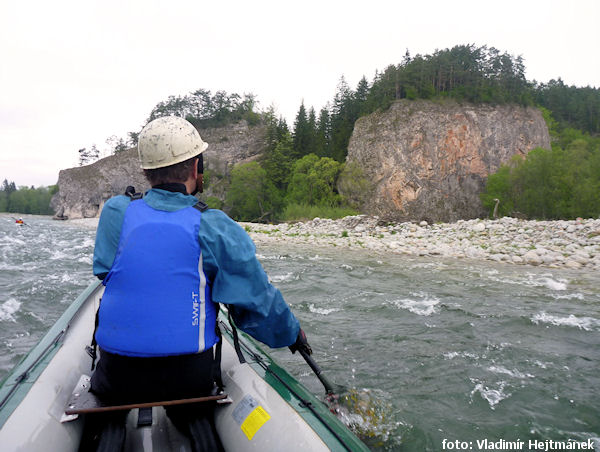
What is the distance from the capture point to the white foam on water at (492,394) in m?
3.46

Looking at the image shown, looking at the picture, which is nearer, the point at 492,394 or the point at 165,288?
the point at 165,288

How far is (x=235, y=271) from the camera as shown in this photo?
1801 millimetres

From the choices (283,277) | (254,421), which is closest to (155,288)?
(254,421)

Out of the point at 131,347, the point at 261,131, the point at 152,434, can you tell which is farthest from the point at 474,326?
the point at 261,131

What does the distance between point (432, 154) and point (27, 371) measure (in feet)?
125

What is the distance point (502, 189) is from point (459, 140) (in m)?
6.29

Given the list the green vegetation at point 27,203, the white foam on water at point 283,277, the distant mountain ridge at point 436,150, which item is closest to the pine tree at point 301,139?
the distant mountain ridge at point 436,150

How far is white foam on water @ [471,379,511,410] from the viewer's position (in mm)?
3462

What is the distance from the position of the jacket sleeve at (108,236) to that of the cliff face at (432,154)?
34724 millimetres

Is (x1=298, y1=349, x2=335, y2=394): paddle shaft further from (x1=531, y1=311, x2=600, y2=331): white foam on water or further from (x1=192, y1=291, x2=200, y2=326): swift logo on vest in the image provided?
(x1=531, y1=311, x2=600, y2=331): white foam on water

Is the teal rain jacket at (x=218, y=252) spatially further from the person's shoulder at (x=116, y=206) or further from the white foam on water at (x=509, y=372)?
the white foam on water at (x=509, y=372)

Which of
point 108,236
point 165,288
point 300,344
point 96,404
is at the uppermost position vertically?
point 108,236

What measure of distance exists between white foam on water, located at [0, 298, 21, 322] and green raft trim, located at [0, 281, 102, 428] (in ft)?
10.4

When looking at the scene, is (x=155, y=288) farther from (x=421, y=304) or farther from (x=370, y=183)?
(x=370, y=183)
